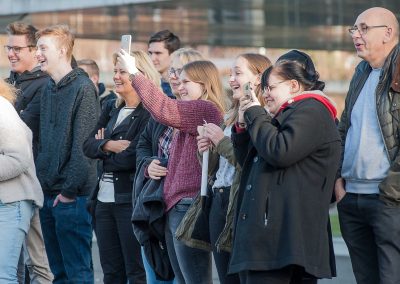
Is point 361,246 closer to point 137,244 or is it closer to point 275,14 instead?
point 137,244

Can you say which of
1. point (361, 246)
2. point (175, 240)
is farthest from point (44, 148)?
point (361, 246)

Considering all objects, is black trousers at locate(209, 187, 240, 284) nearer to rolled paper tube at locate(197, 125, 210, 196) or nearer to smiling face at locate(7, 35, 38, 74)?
rolled paper tube at locate(197, 125, 210, 196)

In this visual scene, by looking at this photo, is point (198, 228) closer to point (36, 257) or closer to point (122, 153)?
point (122, 153)

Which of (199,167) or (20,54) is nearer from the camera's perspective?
(199,167)

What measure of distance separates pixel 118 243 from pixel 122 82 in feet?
3.96

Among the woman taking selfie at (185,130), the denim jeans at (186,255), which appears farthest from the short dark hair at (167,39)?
the denim jeans at (186,255)

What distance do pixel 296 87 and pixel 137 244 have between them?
8.32 ft

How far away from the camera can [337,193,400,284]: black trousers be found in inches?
248

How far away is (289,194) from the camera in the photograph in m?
5.47

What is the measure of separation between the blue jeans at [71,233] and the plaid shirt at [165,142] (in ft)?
4.04

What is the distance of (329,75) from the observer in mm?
16203

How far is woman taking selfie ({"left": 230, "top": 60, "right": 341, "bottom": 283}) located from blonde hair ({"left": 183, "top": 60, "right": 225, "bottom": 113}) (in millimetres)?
1403

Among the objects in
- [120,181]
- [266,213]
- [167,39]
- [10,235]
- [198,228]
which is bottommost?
[10,235]

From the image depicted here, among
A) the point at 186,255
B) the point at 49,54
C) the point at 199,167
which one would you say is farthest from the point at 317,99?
the point at 49,54
